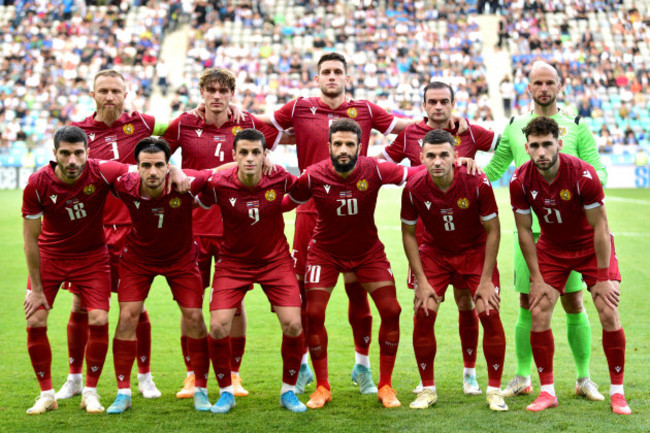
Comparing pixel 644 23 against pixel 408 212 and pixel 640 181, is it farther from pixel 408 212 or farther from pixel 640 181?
pixel 408 212

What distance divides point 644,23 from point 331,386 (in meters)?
30.9

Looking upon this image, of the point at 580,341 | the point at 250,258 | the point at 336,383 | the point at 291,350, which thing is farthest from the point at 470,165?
the point at 336,383

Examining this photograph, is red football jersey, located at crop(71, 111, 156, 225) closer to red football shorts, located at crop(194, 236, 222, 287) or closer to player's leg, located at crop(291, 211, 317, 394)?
red football shorts, located at crop(194, 236, 222, 287)

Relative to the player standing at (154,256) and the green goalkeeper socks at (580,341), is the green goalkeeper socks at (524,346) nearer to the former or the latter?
the green goalkeeper socks at (580,341)

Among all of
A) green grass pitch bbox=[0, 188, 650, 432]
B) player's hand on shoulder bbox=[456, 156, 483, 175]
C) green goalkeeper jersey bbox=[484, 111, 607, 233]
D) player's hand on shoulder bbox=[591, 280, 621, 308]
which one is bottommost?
green grass pitch bbox=[0, 188, 650, 432]

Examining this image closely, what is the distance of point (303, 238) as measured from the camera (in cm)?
679

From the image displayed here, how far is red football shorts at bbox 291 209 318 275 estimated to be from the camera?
6.75 meters

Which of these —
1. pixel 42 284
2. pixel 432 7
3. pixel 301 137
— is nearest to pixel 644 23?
pixel 432 7

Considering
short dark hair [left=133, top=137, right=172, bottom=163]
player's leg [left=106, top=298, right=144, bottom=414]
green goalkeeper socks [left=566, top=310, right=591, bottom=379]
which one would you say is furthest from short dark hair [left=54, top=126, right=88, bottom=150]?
green goalkeeper socks [left=566, top=310, right=591, bottom=379]

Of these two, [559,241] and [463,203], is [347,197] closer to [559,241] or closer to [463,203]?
[463,203]

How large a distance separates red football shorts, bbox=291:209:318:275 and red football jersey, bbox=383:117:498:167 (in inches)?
36.8

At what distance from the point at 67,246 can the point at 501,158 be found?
355cm

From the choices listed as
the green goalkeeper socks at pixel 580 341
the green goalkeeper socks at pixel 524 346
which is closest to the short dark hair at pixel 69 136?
the green goalkeeper socks at pixel 524 346

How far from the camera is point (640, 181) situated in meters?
25.4
